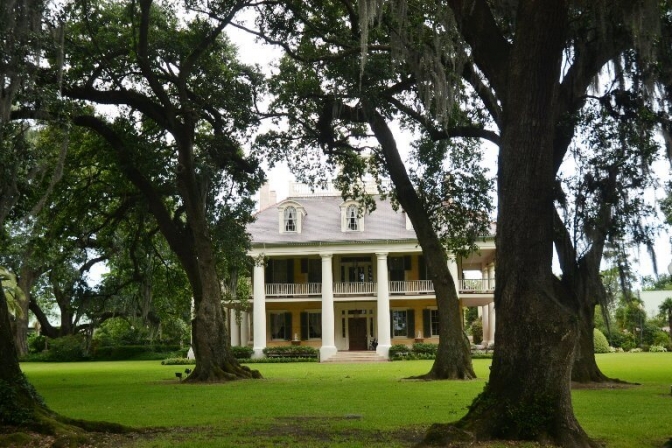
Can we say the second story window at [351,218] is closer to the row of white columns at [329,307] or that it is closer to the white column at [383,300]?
the row of white columns at [329,307]

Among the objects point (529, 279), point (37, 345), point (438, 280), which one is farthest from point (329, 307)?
point (529, 279)

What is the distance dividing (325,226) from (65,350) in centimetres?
1700

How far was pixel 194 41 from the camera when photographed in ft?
59.2

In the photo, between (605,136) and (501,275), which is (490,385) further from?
(605,136)

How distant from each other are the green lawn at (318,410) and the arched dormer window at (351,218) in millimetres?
→ 19216

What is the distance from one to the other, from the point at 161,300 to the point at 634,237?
791 inches

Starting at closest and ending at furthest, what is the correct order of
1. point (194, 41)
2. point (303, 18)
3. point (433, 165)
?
point (303, 18), point (194, 41), point (433, 165)

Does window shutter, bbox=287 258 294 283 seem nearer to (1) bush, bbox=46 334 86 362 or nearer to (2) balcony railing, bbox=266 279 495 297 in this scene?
(2) balcony railing, bbox=266 279 495 297

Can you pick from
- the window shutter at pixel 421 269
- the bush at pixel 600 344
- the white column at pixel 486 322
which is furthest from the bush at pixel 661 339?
the window shutter at pixel 421 269

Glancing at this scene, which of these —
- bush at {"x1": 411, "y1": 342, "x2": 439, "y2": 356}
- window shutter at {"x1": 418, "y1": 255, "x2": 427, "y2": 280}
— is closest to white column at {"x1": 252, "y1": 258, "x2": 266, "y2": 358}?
bush at {"x1": 411, "y1": 342, "x2": 439, "y2": 356}

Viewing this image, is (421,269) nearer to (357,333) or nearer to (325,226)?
(357,333)

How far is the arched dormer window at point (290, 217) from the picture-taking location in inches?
1486

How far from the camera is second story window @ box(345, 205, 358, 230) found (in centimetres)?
3759

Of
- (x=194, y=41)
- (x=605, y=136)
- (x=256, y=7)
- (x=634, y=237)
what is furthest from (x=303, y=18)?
(x=634, y=237)
